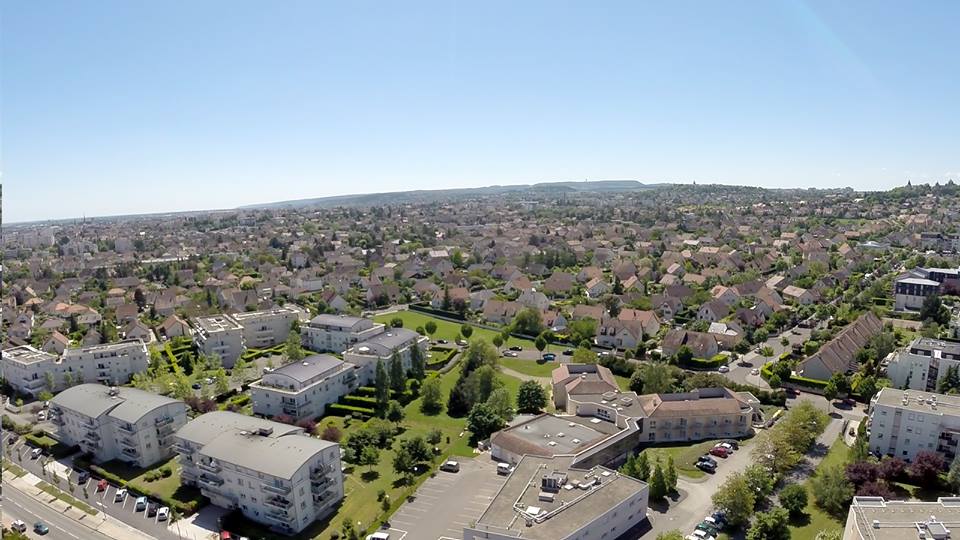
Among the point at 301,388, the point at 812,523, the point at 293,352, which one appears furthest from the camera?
the point at 293,352

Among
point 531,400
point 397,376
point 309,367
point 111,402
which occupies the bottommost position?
point 531,400

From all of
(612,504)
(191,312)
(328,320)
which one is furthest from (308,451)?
(191,312)

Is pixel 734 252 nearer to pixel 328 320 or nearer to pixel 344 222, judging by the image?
pixel 328 320

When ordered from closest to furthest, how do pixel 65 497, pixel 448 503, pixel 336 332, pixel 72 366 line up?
pixel 448 503 → pixel 65 497 → pixel 72 366 → pixel 336 332

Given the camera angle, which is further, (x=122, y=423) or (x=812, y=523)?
(x=122, y=423)

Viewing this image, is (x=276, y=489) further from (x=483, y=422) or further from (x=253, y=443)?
(x=483, y=422)

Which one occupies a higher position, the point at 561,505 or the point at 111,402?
the point at 111,402

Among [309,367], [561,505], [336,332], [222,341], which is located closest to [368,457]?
[309,367]
